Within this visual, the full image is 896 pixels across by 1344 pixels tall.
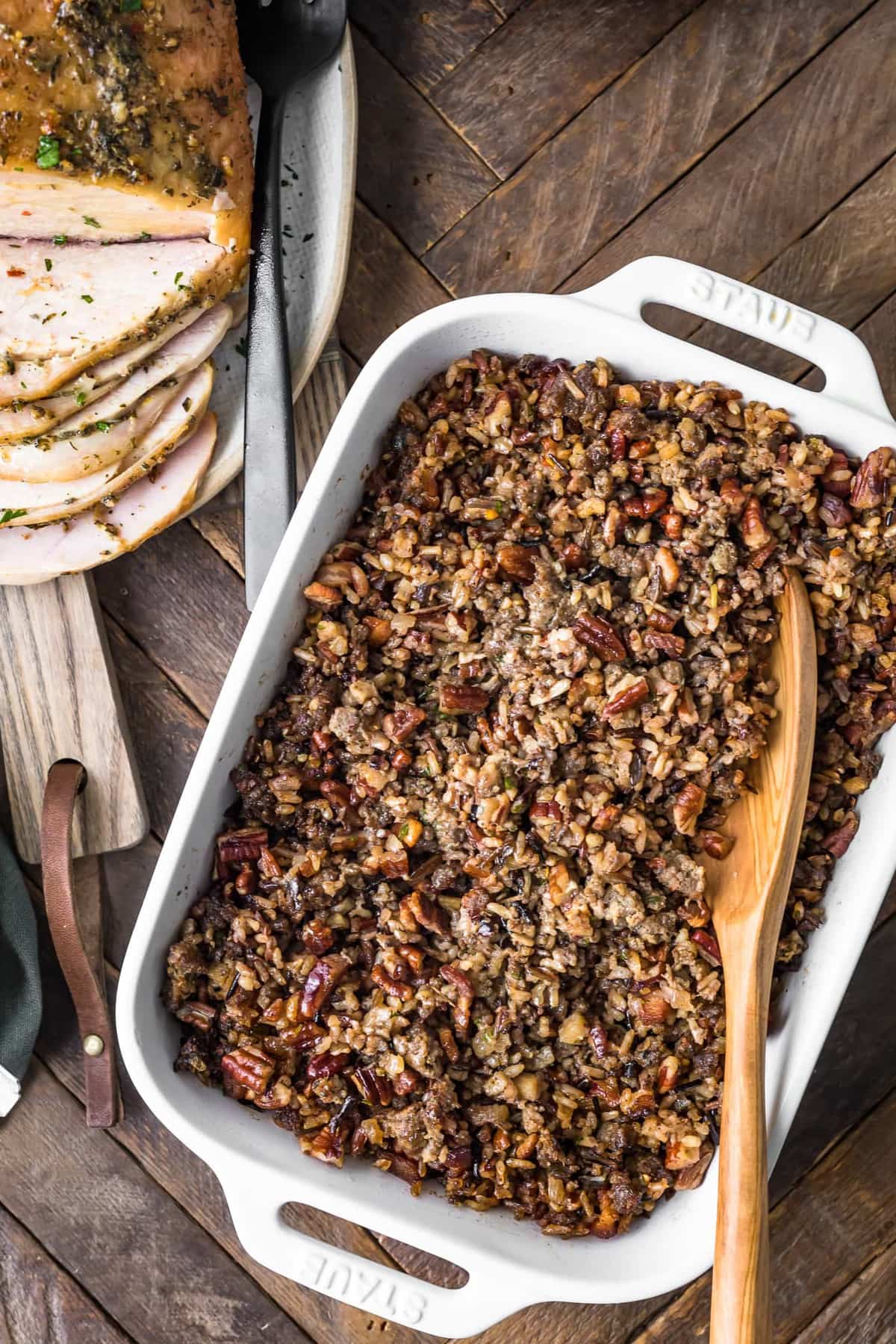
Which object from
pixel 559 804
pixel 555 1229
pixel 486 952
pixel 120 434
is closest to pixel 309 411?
pixel 120 434

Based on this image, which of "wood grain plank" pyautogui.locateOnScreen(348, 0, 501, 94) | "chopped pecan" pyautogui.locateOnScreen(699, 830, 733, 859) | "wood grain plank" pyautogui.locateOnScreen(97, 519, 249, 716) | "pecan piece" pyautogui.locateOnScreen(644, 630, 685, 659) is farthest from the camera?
"wood grain plank" pyautogui.locateOnScreen(97, 519, 249, 716)

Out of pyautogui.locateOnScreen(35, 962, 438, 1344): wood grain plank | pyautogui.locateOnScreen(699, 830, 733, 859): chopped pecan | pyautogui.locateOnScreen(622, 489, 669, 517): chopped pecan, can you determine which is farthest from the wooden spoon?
pyautogui.locateOnScreen(35, 962, 438, 1344): wood grain plank

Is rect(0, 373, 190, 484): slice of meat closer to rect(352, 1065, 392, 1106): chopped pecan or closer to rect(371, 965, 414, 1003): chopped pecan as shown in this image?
rect(371, 965, 414, 1003): chopped pecan

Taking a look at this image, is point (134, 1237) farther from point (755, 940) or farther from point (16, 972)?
point (755, 940)

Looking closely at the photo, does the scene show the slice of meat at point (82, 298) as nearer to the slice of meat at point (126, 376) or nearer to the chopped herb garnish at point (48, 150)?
the slice of meat at point (126, 376)

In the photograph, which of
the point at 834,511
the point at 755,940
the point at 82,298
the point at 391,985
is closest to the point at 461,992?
the point at 391,985

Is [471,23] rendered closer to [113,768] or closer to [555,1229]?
[113,768]
